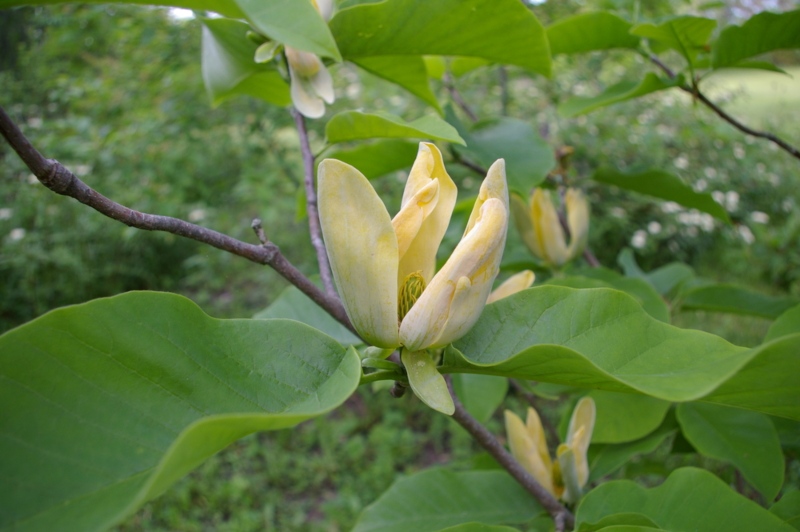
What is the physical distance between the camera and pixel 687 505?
661mm

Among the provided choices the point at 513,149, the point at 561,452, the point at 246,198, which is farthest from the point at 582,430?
the point at 246,198

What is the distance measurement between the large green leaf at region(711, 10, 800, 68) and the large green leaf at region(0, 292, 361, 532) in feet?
2.77

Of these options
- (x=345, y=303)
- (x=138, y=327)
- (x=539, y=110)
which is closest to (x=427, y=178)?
(x=345, y=303)

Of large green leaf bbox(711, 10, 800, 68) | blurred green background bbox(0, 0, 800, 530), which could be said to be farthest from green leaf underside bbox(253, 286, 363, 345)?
blurred green background bbox(0, 0, 800, 530)

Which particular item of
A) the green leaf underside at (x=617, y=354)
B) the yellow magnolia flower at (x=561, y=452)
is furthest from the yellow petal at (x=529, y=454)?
the green leaf underside at (x=617, y=354)

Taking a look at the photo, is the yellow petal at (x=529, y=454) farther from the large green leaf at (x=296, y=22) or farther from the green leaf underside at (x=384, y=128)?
the large green leaf at (x=296, y=22)

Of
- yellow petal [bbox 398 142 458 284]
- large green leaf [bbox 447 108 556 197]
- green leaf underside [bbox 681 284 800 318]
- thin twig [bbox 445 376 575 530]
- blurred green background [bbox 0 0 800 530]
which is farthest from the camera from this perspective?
blurred green background [bbox 0 0 800 530]

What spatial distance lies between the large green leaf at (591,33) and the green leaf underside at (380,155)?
13.3 inches

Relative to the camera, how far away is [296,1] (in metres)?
0.49

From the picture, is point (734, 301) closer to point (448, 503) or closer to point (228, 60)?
point (448, 503)

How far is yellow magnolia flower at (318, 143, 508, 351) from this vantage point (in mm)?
488

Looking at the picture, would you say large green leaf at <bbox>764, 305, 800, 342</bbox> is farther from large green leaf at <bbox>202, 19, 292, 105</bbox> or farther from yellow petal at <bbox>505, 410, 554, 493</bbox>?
large green leaf at <bbox>202, 19, 292, 105</bbox>

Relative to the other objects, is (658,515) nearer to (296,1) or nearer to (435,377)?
(435,377)

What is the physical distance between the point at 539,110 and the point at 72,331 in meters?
3.73
